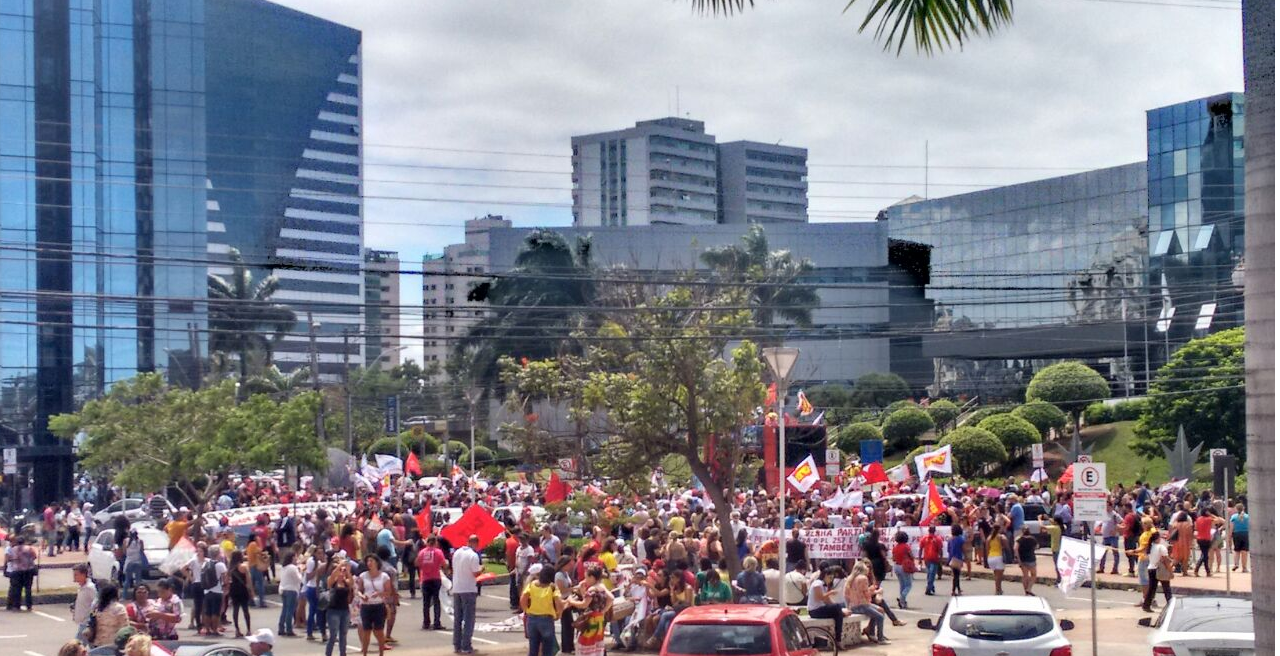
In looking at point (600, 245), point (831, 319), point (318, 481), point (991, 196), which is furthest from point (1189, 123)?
point (318, 481)

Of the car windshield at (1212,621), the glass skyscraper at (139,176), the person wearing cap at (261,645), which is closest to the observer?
the car windshield at (1212,621)

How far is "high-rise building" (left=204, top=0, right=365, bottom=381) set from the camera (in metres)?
148

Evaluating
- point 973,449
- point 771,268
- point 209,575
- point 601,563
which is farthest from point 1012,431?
point 601,563

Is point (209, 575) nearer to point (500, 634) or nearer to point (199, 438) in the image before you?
point (500, 634)

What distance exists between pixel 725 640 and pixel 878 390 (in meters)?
75.6

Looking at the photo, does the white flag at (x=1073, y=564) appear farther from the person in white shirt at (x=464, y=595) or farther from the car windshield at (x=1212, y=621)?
the person in white shirt at (x=464, y=595)

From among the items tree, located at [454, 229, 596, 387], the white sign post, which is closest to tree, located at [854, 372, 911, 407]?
tree, located at [454, 229, 596, 387]

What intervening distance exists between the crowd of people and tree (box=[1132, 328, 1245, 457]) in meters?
19.3

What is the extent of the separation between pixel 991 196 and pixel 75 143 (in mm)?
65979

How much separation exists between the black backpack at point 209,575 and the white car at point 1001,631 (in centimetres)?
1304

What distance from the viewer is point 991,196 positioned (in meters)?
104

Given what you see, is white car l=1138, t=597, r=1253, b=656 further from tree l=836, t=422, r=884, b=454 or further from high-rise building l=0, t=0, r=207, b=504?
high-rise building l=0, t=0, r=207, b=504

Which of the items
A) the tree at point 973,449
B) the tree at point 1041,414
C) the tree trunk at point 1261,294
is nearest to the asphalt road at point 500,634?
the tree trunk at point 1261,294

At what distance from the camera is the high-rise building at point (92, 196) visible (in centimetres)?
9031
